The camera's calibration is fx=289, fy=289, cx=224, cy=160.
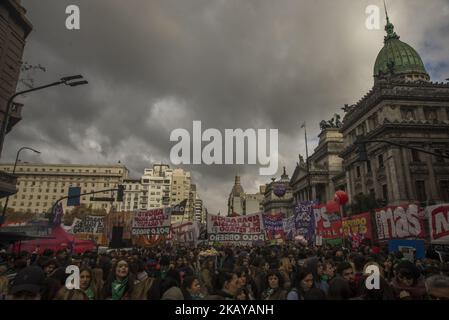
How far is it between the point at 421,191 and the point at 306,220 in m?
20.8

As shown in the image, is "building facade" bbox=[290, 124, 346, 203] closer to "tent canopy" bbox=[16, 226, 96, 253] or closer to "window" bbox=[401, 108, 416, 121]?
"window" bbox=[401, 108, 416, 121]

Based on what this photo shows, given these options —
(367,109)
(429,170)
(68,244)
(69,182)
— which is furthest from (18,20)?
(69,182)

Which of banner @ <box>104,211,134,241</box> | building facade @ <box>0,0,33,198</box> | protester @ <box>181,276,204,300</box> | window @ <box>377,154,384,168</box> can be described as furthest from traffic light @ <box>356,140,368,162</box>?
window @ <box>377,154,384,168</box>

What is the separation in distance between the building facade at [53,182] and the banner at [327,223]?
4013 inches

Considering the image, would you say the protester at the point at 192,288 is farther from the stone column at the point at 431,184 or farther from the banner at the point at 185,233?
the stone column at the point at 431,184

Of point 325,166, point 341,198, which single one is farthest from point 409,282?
point 325,166

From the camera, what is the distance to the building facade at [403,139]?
113ft

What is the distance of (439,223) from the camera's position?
1267 centimetres

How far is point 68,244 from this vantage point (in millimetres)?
17172

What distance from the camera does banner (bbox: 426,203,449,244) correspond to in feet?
40.4

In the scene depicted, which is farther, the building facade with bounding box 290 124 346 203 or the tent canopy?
the building facade with bounding box 290 124 346 203

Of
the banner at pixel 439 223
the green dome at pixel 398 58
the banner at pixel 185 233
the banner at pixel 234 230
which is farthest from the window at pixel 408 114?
the banner at pixel 185 233

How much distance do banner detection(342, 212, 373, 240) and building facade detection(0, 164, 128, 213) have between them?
344ft

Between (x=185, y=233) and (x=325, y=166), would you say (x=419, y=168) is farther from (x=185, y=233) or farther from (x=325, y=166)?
(x=325, y=166)
